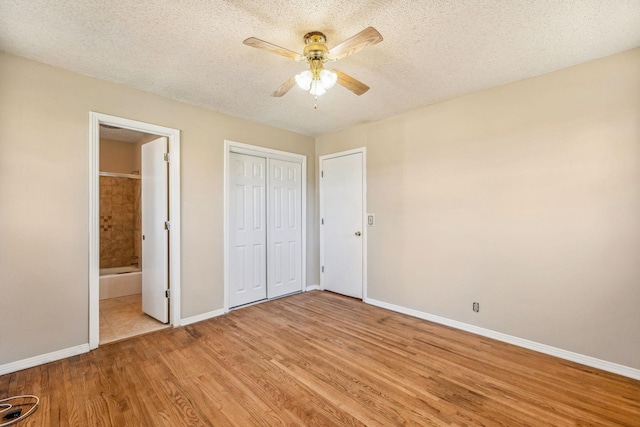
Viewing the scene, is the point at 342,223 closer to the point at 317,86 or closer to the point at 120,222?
the point at 317,86

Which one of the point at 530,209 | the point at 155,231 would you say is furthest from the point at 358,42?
the point at 155,231

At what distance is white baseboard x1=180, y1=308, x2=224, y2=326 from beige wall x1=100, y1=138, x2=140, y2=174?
319 centimetres

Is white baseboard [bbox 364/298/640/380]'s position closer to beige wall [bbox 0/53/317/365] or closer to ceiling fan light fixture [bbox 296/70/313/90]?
ceiling fan light fixture [bbox 296/70/313/90]

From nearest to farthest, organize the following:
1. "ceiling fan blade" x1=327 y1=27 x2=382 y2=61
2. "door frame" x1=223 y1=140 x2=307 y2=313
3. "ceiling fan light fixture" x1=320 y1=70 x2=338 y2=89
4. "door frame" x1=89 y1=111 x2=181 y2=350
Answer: "ceiling fan blade" x1=327 y1=27 x2=382 y2=61
"ceiling fan light fixture" x1=320 y1=70 x2=338 y2=89
"door frame" x1=89 y1=111 x2=181 y2=350
"door frame" x1=223 y1=140 x2=307 y2=313

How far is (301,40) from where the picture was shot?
203 cm

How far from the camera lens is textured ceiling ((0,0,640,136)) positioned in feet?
5.60

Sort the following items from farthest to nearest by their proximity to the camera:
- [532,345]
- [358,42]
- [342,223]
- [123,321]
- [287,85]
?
[342,223] < [123,321] < [532,345] < [287,85] < [358,42]

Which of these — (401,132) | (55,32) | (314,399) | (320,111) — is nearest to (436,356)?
(314,399)

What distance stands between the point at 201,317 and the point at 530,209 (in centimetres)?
354

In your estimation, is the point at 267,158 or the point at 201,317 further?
the point at 267,158

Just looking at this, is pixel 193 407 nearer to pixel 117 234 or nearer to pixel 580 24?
pixel 580 24

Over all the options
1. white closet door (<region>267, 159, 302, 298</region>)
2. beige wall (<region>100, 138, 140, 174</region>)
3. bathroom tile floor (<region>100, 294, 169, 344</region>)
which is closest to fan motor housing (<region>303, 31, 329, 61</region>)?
white closet door (<region>267, 159, 302, 298</region>)

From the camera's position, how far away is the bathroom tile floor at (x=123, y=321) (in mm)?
2848

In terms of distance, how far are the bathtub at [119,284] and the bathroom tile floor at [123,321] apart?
0.57 ft
